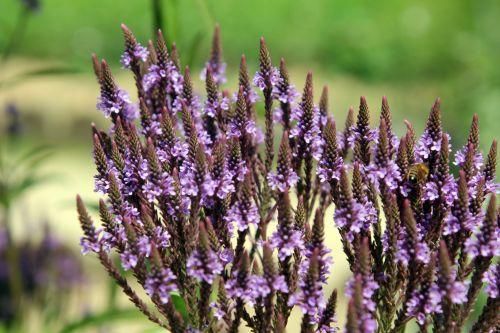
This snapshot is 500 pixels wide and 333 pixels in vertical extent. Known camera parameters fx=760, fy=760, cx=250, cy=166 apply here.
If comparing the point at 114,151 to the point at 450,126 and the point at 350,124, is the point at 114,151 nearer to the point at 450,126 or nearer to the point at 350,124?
the point at 350,124

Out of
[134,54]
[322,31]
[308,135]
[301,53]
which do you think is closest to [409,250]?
[308,135]

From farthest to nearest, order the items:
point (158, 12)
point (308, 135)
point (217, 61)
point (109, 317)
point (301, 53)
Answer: point (301, 53) → point (158, 12) → point (109, 317) → point (217, 61) → point (308, 135)

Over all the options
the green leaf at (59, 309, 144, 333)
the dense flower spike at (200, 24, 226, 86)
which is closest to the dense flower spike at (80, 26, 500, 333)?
the dense flower spike at (200, 24, 226, 86)

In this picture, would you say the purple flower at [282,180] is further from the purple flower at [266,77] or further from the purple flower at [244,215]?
the purple flower at [266,77]

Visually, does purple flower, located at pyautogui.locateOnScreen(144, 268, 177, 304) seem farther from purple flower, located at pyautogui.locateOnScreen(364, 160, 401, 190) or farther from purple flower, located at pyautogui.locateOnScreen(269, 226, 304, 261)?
purple flower, located at pyautogui.locateOnScreen(364, 160, 401, 190)

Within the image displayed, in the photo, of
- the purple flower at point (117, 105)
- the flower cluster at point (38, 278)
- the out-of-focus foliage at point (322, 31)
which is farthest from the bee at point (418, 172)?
the out-of-focus foliage at point (322, 31)

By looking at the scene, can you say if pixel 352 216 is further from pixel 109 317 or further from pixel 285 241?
pixel 109 317

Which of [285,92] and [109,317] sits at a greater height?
[285,92]
